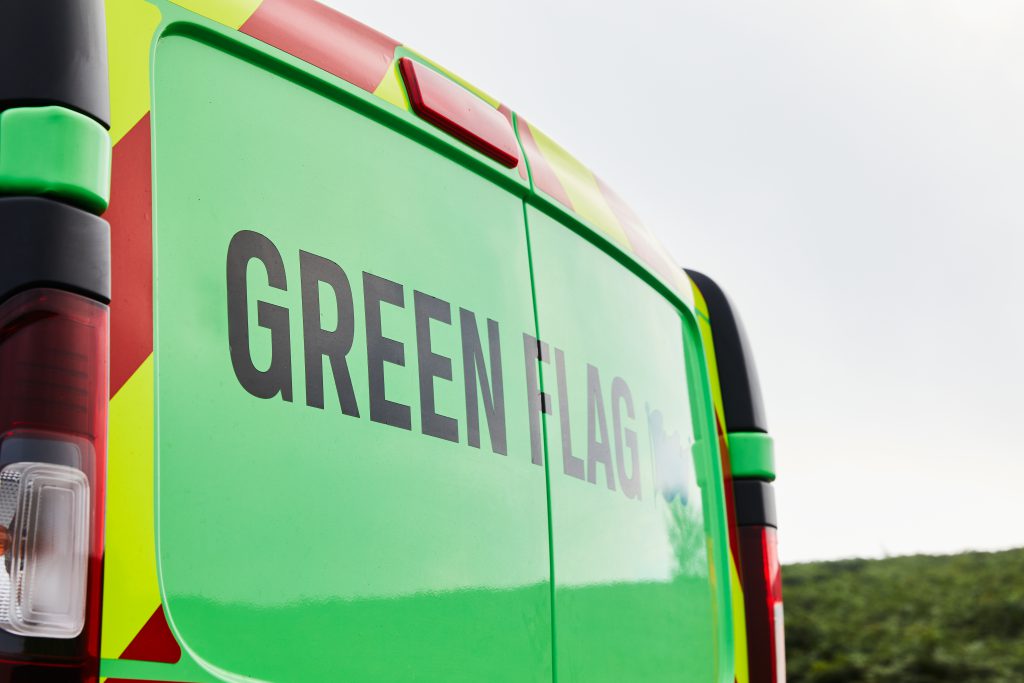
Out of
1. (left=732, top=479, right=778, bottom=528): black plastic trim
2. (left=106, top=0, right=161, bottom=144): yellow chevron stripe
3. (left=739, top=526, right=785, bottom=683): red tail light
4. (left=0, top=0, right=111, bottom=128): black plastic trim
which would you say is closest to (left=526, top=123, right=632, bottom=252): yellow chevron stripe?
(left=732, top=479, right=778, bottom=528): black plastic trim

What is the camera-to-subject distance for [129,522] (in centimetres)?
131

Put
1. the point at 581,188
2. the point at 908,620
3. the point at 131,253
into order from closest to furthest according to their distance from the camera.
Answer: the point at 131,253 < the point at 581,188 < the point at 908,620

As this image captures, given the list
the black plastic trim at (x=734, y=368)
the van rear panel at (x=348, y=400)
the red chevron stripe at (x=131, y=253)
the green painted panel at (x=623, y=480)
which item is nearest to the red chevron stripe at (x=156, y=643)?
the van rear panel at (x=348, y=400)

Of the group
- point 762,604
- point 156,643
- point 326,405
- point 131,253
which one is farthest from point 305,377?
point 762,604

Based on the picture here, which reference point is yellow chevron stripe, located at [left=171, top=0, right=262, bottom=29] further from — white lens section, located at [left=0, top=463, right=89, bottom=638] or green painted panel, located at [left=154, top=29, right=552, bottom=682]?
white lens section, located at [left=0, top=463, right=89, bottom=638]

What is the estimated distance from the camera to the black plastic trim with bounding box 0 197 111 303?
4.06 feet

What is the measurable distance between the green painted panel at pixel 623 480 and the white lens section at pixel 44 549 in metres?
0.93

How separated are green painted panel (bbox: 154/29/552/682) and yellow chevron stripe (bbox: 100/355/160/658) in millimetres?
31

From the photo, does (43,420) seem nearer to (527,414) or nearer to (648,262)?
(527,414)

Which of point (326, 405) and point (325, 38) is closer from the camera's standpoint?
point (326, 405)

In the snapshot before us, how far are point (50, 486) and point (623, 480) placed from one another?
1.25 meters

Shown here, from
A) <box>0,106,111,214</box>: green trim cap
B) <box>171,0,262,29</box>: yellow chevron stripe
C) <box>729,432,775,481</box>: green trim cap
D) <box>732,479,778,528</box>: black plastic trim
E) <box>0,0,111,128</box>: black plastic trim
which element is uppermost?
<box>171,0,262,29</box>: yellow chevron stripe

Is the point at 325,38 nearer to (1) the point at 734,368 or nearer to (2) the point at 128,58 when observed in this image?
(2) the point at 128,58

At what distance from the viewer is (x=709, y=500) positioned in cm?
268
